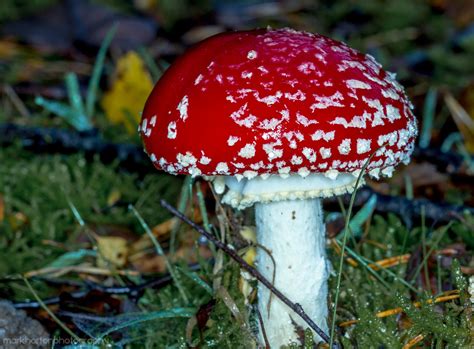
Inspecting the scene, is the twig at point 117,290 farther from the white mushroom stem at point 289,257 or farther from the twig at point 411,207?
the twig at point 411,207

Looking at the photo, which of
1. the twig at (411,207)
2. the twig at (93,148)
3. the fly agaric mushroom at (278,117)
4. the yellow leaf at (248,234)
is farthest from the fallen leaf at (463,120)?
the fly agaric mushroom at (278,117)

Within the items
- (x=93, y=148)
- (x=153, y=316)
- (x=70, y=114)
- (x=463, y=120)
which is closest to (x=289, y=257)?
(x=153, y=316)

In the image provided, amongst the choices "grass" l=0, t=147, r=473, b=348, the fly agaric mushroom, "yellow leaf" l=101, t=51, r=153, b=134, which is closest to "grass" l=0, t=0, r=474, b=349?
"grass" l=0, t=147, r=473, b=348

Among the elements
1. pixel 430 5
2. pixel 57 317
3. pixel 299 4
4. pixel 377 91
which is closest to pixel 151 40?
pixel 299 4

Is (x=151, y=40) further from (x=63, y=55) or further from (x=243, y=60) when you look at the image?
(x=243, y=60)

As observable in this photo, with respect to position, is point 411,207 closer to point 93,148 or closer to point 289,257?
point 289,257
